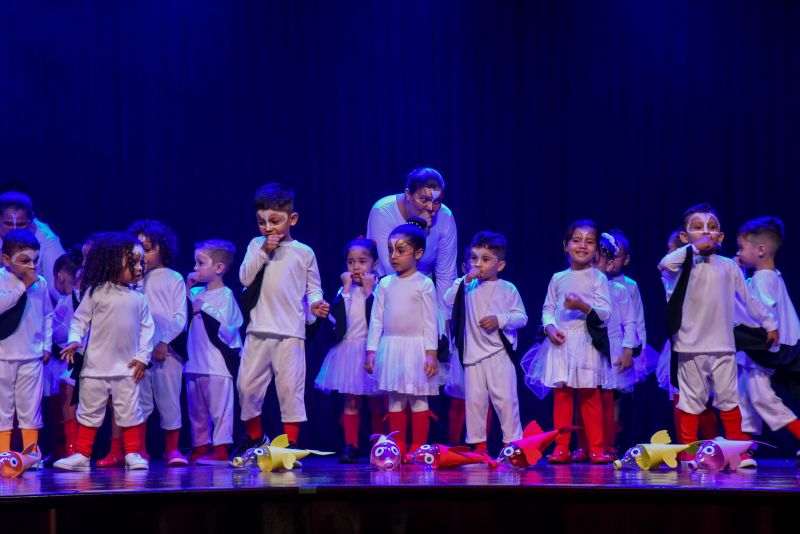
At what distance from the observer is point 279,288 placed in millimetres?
6242

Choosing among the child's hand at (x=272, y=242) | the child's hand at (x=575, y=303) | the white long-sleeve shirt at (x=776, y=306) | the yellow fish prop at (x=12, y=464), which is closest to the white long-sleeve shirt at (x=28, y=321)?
the yellow fish prop at (x=12, y=464)

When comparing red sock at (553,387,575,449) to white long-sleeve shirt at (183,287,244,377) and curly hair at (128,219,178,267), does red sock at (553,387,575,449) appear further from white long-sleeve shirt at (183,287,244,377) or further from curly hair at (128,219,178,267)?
curly hair at (128,219,178,267)

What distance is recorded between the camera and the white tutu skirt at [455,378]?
6848 millimetres

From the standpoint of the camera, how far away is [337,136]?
8492mm

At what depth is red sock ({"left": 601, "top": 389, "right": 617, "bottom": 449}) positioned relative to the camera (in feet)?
21.5

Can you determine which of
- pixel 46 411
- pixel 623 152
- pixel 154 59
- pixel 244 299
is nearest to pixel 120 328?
pixel 244 299

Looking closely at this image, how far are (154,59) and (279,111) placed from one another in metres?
1.09

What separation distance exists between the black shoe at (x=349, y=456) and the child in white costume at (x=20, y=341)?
1.85 meters

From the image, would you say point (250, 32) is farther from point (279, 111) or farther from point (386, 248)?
point (386, 248)

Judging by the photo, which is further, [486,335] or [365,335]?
[365,335]

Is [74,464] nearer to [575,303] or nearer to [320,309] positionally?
[320,309]

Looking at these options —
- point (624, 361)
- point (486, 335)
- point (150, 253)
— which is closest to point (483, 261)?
point (486, 335)

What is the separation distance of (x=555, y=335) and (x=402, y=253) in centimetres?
104

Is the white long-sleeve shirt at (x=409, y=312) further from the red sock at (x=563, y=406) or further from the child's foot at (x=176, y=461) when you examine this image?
the child's foot at (x=176, y=461)
